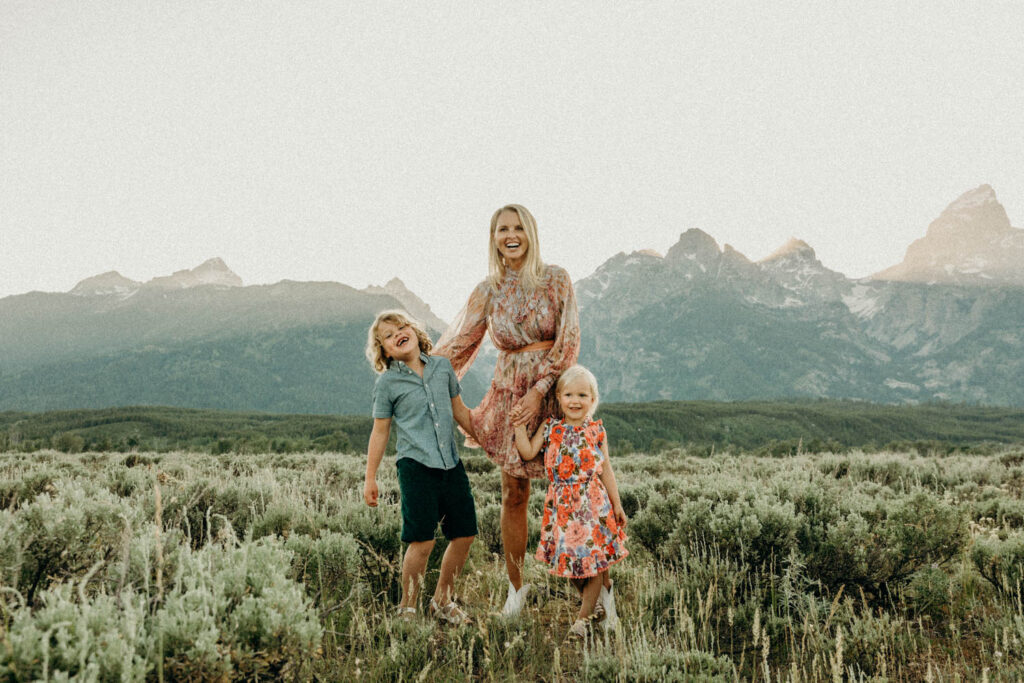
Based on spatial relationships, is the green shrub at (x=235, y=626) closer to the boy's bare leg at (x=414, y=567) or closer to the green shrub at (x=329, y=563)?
the boy's bare leg at (x=414, y=567)

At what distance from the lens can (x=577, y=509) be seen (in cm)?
395

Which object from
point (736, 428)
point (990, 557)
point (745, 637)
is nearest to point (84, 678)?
point (745, 637)

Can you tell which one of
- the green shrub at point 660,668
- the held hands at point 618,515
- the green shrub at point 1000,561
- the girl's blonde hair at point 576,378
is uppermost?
the girl's blonde hair at point 576,378

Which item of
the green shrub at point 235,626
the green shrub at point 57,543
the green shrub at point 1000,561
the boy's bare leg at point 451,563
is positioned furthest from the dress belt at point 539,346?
the green shrub at point 1000,561

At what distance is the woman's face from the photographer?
429 centimetres

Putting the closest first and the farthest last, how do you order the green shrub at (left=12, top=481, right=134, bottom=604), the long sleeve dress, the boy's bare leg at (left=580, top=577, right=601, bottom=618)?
the green shrub at (left=12, top=481, right=134, bottom=604) < the boy's bare leg at (left=580, top=577, right=601, bottom=618) < the long sleeve dress

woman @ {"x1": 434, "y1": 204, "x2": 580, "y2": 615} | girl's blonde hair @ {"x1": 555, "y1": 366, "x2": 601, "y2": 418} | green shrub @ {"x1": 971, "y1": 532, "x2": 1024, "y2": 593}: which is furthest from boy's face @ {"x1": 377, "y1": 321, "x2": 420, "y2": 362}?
green shrub @ {"x1": 971, "y1": 532, "x2": 1024, "y2": 593}

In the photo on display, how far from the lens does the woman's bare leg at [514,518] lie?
4219mm

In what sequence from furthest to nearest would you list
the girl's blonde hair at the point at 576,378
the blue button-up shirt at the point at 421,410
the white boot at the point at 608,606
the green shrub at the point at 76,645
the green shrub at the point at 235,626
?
the girl's blonde hair at the point at 576,378 < the blue button-up shirt at the point at 421,410 < the white boot at the point at 608,606 < the green shrub at the point at 235,626 < the green shrub at the point at 76,645

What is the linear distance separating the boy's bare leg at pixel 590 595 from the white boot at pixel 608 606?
86 millimetres

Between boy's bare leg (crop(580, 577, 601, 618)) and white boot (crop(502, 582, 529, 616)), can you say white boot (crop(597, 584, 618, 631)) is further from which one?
white boot (crop(502, 582, 529, 616))

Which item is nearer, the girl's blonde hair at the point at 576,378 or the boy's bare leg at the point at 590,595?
the boy's bare leg at the point at 590,595

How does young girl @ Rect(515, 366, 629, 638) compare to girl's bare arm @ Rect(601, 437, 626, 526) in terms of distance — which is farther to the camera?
girl's bare arm @ Rect(601, 437, 626, 526)

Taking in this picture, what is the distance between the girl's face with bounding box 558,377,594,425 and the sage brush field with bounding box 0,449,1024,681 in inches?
52.4
